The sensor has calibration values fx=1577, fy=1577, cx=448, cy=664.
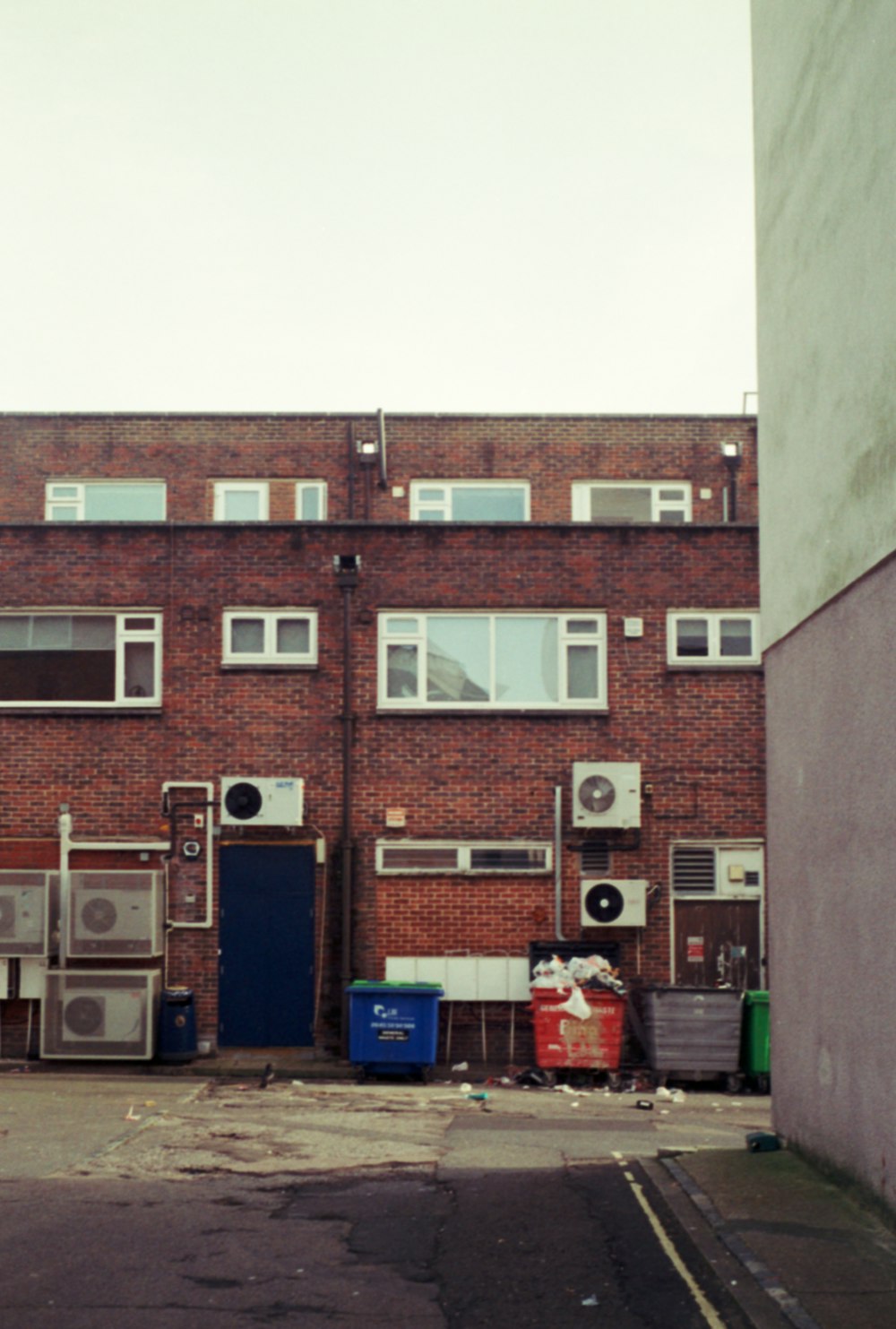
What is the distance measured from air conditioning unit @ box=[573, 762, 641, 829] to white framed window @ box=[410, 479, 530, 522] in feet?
22.0

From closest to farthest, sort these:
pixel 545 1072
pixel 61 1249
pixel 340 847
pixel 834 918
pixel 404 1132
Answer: pixel 61 1249 < pixel 834 918 < pixel 404 1132 < pixel 545 1072 < pixel 340 847

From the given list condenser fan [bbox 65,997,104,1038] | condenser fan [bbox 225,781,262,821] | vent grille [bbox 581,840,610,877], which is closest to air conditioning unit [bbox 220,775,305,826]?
condenser fan [bbox 225,781,262,821]

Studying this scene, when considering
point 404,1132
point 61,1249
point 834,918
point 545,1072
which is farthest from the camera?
point 545,1072

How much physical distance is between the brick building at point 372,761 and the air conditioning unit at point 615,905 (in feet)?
0.10

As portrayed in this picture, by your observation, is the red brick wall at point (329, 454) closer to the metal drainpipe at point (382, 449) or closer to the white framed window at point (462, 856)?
the metal drainpipe at point (382, 449)

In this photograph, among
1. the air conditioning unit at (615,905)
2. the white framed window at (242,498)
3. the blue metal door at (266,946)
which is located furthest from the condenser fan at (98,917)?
the white framed window at (242,498)

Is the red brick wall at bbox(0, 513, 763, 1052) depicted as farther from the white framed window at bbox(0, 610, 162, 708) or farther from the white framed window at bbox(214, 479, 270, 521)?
the white framed window at bbox(214, 479, 270, 521)

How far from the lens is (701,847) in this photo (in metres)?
19.2

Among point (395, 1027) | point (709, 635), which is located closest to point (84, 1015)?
point (395, 1027)

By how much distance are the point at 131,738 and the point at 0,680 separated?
1806 mm

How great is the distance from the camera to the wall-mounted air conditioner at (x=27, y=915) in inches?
727

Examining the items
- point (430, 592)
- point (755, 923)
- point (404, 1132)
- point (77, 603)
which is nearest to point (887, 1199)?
point (404, 1132)

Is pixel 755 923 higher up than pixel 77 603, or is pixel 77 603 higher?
pixel 77 603

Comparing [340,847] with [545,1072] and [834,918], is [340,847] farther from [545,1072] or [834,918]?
[834,918]
